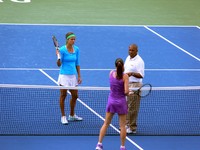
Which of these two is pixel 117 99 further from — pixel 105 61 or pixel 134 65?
pixel 105 61

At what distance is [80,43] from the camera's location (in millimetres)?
22250

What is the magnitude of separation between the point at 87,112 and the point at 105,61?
5275mm

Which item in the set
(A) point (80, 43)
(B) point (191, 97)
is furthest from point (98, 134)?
(A) point (80, 43)

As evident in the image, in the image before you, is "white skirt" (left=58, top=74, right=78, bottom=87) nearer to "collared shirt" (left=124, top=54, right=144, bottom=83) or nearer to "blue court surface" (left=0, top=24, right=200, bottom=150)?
"blue court surface" (left=0, top=24, right=200, bottom=150)

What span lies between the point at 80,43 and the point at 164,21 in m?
5.40

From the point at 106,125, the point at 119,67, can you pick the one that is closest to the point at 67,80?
the point at 106,125

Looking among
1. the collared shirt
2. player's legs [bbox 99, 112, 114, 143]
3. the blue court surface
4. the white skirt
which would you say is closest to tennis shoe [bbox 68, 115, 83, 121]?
the blue court surface

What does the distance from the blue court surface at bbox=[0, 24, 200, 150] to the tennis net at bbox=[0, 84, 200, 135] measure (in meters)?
0.08

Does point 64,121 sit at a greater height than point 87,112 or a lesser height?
lesser

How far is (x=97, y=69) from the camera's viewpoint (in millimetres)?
19500

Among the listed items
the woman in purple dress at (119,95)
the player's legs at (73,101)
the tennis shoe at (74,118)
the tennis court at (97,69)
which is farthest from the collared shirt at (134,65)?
the tennis shoe at (74,118)

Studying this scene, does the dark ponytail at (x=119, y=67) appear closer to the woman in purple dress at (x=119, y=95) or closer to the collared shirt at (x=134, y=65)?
the woman in purple dress at (x=119, y=95)

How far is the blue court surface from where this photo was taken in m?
13.7

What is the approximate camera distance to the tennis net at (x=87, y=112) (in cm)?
1423
